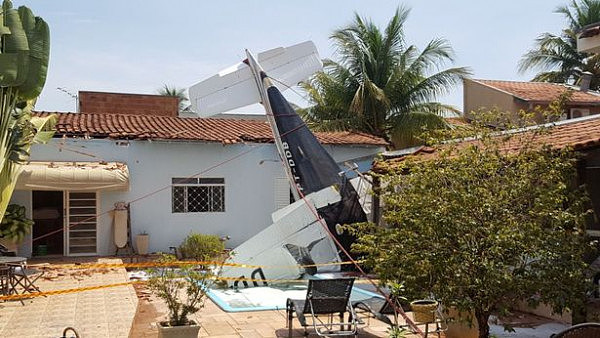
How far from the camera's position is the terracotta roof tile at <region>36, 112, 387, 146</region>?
1978 cm

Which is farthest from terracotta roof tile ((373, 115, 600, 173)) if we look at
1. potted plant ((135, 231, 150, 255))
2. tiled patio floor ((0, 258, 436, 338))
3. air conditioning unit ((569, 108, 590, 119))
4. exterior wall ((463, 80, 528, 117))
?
exterior wall ((463, 80, 528, 117))

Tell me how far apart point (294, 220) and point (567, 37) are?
952 inches

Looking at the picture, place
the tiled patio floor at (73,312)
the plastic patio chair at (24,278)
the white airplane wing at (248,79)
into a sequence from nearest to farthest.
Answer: the tiled patio floor at (73,312) → the plastic patio chair at (24,278) → the white airplane wing at (248,79)

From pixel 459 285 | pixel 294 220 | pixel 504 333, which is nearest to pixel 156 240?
pixel 294 220

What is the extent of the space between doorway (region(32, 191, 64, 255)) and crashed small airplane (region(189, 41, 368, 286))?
6.75m

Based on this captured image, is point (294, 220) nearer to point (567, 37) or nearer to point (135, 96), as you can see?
point (135, 96)

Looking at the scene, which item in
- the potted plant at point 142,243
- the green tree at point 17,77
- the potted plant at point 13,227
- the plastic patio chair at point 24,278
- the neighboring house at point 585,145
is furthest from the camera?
the potted plant at point 142,243

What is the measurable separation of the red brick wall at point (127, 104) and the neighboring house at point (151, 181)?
11.1 feet

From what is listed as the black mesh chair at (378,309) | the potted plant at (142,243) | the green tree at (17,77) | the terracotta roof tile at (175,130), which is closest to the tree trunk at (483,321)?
the black mesh chair at (378,309)

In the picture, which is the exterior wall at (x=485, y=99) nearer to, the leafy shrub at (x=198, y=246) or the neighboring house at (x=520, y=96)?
the neighboring house at (x=520, y=96)

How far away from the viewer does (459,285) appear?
6266 millimetres

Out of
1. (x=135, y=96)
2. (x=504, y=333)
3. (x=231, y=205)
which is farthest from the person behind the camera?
(x=135, y=96)

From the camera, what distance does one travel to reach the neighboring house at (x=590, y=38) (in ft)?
34.3

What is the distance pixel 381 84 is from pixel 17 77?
693 inches
